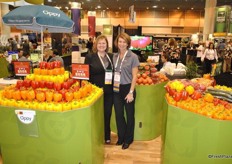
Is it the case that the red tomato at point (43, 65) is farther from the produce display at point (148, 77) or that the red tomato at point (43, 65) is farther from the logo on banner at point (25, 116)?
the produce display at point (148, 77)

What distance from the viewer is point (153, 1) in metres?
14.9

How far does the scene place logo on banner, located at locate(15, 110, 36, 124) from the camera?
96.0 inches

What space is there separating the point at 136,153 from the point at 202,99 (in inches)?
53.5

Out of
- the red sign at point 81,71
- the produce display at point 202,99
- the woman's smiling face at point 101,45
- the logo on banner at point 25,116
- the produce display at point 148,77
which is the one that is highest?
the woman's smiling face at point 101,45

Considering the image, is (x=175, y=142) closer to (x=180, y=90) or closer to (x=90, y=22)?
(x=180, y=90)

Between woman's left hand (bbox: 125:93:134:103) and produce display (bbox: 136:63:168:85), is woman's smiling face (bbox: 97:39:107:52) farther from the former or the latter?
produce display (bbox: 136:63:168:85)

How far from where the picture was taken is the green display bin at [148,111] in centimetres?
378

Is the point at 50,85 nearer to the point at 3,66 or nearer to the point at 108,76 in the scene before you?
the point at 108,76

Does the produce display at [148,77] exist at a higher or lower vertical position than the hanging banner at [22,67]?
lower

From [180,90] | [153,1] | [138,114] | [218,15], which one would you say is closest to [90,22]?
[153,1]

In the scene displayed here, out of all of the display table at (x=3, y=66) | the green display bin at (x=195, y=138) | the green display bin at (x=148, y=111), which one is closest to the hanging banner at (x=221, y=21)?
the green display bin at (x=148, y=111)

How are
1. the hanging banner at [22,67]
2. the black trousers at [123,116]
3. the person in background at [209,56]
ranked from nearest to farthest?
the hanging banner at [22,67] → the black trousers at [123,116] → the person in background at [209,56]

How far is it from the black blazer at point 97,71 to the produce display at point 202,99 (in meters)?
0.91

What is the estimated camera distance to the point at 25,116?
8.05 feet
